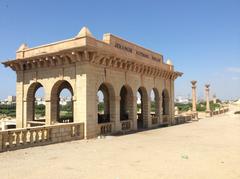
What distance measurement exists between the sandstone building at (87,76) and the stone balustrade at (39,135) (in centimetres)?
75

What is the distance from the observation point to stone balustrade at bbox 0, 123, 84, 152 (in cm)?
1046

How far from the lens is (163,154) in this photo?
9977 mm

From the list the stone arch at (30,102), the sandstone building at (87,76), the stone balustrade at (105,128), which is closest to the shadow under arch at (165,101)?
the sandstone building at (87,76)

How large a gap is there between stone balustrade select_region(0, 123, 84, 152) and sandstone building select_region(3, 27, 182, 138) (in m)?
0.75

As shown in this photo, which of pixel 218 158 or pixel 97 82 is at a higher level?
pixel 97 82

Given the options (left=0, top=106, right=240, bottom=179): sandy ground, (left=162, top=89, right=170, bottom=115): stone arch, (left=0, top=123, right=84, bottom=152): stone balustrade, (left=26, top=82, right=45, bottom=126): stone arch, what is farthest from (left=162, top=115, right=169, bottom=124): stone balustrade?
(left=0, top=106, right=240, bottom=179): sandy ground

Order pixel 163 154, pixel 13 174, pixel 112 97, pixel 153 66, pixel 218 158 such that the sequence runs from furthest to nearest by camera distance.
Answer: pixel 153 66 < pixel 112 97 < pixel 163 154 < pixel 218 158 < pixel 13 174

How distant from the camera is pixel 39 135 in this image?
12.7 m

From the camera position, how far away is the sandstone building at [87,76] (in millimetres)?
14695

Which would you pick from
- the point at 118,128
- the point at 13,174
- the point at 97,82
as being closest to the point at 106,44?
the point at 97,82

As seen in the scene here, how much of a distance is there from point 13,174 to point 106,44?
11.0m

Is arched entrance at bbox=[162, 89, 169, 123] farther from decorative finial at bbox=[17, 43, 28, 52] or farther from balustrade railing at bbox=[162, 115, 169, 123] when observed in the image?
decorative finial at bbox=[17, 43, 28, 52]

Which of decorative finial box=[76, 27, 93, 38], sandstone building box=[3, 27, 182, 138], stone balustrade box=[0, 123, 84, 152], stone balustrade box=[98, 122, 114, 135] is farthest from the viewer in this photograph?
stone balustrade box=[98, 122, 114, 135]

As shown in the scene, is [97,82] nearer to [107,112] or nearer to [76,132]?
[76,132]
